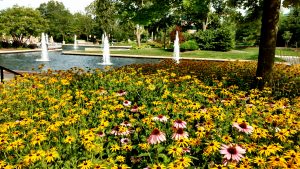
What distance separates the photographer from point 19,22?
47.9 meters

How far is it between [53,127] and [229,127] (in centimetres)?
251

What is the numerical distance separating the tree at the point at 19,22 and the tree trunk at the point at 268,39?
45.7 m

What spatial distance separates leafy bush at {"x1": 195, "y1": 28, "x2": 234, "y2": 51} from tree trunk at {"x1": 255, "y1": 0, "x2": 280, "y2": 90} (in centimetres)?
2922

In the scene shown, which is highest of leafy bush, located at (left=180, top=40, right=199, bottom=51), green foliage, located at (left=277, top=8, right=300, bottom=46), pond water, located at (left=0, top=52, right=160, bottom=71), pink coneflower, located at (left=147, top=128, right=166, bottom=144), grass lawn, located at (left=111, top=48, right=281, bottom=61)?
green foliage, located at (left=277, top=8, right=300, bottom=46)

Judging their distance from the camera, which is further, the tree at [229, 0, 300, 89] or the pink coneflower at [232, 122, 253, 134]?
the tree at [229, 0, 300, 89]

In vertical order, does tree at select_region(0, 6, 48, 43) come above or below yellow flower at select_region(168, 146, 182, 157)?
above

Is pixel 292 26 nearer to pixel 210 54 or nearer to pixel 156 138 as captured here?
pixel 210 54

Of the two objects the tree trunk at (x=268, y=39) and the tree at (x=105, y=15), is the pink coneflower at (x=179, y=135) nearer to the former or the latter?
the tree trunk at (x=268, y=39)

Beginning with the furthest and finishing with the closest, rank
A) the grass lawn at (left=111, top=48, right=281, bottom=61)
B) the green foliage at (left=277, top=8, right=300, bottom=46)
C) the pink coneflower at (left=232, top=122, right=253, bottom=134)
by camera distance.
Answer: the green foliage at (left=277, top=8, right=300, bottom=46) → the grass lawn at (left=111, top=48, right=281, bottom=61) → the pink coneflower at (left=232, top=122, right=253, bottom=134)

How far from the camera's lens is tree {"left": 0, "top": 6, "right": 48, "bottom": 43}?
47219mm

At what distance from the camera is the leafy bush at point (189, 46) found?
36688 millimetres

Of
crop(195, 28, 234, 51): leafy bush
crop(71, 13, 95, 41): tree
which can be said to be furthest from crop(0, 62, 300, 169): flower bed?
crop(71, 13, 95, 41): tree

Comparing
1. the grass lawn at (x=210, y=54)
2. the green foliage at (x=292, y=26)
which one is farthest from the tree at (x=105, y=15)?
the green foliage at (x=292, y=26)

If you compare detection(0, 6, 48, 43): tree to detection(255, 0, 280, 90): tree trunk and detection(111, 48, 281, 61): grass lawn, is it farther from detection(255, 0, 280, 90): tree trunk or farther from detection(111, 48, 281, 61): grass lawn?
detection(255, 0, 280, 90): tree trunk
